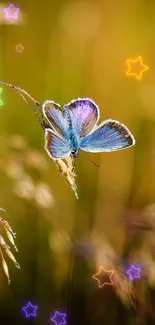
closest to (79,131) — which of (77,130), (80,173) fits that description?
(77,130)

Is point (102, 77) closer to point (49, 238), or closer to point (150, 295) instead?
point (49, 238)

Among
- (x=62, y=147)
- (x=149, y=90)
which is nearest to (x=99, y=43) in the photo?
(x=149, y=90)

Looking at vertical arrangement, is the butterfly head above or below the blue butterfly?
below

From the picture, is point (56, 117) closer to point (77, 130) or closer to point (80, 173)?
point (77, 130)

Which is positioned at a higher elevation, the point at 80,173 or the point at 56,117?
the point at 56,117

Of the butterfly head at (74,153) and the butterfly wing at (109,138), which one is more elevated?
the butterfly wing at (109,138)
